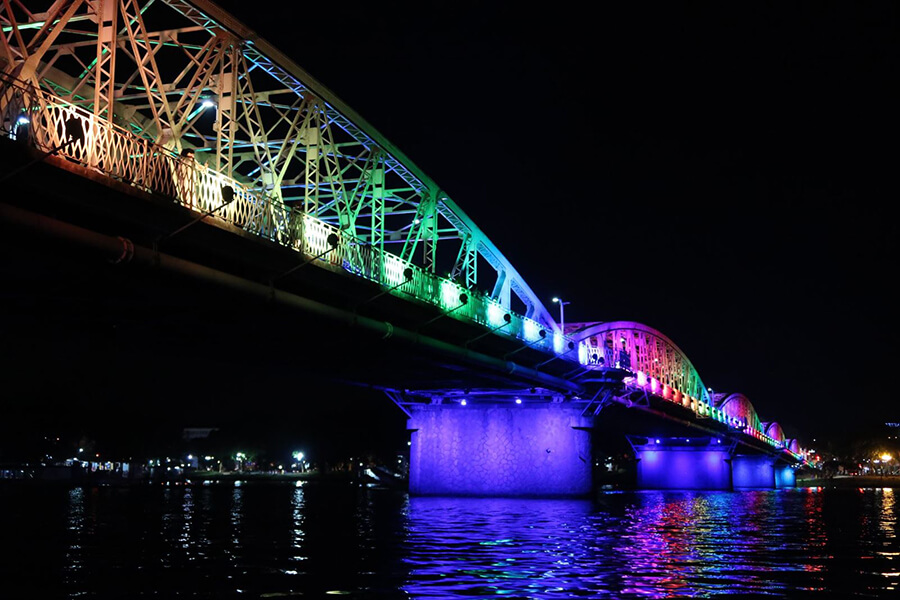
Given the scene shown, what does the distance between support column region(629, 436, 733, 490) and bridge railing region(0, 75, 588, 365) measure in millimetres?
92434

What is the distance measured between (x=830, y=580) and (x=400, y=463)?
17194 cm

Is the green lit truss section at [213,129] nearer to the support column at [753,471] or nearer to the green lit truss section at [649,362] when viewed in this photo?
the green lit truss section at [649,362]

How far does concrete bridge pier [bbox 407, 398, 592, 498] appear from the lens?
71.1 meters

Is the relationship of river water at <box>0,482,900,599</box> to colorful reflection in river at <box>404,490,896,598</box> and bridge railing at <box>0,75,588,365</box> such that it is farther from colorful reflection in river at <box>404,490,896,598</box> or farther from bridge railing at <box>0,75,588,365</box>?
bridge railing at <box>0,75,588,365</box>

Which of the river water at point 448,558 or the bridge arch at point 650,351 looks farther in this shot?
the bridge arch at point 650,351

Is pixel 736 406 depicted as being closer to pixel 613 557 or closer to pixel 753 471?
pixel 753 471

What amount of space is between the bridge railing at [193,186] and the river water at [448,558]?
1017 centimetres

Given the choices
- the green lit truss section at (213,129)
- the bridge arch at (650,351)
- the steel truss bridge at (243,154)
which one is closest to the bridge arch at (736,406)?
the bridge arch at (650,351)

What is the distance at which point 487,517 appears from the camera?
45531 millimetres

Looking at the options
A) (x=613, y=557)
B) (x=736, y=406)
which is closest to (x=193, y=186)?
(x=613, y=557)

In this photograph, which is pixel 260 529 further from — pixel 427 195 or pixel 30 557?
pixel 427 195

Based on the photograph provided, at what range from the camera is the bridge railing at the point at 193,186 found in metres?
23.6

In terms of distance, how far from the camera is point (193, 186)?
28719 millimetres

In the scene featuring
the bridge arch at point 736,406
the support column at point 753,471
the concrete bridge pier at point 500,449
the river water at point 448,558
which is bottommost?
the support column at point 753,471
